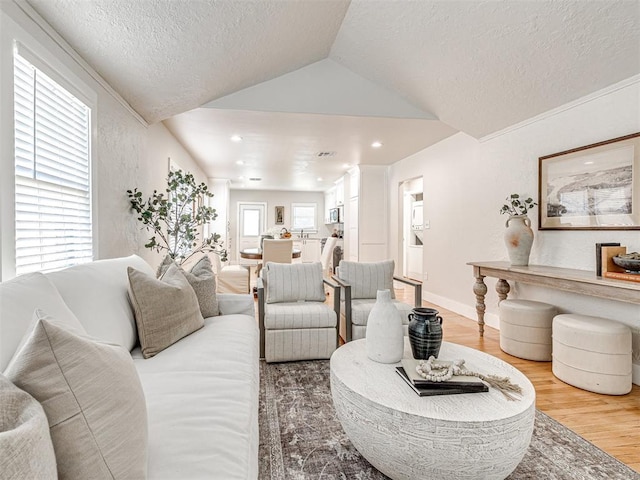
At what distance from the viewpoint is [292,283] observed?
3.05m

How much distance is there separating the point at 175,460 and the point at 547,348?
9.94 ft

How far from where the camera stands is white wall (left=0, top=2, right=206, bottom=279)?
1453 millimetres

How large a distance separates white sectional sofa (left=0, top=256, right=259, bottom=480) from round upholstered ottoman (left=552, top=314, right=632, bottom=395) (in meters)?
2.24

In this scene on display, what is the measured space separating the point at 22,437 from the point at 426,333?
58.4 inches

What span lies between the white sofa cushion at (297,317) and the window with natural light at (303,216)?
25.6 ft

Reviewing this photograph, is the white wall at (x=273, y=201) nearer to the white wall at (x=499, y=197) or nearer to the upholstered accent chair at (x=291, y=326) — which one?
the white wall at (x=499, y=197)

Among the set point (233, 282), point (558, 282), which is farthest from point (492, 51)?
point (233, 282)

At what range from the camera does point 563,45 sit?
2.38 m

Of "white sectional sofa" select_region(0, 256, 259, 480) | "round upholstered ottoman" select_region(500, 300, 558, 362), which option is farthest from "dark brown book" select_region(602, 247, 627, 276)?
"white sectional sofa" select_region(0, 256, 259, 480)

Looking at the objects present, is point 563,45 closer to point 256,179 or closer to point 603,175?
point 603,175

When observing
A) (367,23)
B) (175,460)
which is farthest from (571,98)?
(175,460)

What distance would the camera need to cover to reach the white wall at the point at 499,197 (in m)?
2.61

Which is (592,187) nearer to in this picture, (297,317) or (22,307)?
(297,317)

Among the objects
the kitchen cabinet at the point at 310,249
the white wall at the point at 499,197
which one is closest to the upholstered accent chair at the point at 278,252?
the white wall at the point at 499,197
